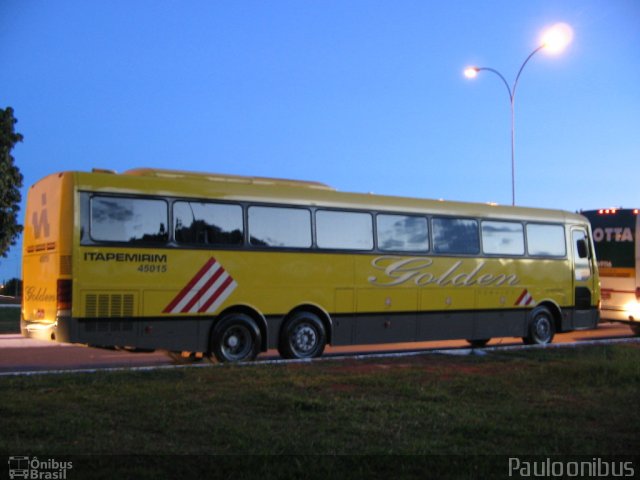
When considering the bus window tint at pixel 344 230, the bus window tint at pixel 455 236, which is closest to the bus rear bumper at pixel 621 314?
the bus window tint at pixel 455 236

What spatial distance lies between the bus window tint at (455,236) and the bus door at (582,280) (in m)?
3.37

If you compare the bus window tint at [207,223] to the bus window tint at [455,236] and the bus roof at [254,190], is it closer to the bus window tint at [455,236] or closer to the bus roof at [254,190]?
→ the bus roof at [254,190]

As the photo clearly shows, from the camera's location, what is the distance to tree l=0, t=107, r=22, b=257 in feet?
109

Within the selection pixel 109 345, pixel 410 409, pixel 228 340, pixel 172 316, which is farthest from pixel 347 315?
pixel 410 409

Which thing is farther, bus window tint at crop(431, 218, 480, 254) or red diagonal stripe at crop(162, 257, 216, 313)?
bus window tint at crop(431, 218, 480, 254)

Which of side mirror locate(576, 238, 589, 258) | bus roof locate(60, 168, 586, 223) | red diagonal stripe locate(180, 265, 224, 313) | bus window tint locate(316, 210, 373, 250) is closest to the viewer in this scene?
bus roof locate(60, 168, 586, 223)

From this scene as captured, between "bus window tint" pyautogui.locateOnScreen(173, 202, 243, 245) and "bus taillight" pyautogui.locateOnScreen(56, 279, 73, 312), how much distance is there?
1964 millimetres

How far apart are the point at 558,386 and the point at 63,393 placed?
244 inches

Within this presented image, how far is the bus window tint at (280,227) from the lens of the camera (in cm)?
1442

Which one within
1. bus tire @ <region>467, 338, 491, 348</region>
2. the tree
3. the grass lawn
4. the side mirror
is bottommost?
the grass lawn

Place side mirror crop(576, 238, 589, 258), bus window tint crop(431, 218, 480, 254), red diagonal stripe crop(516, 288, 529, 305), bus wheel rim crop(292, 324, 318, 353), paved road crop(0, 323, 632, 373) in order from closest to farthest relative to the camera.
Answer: paved road crop(0, 323, 632, 373) < bus wheel rim crop(292, 324, 318, 353) < bus window tint crop(431, 218, 480, 254) < red diagonal stripe crop(516, 288, 529, 305) < side mirror crop(576, 238, 589, 258)

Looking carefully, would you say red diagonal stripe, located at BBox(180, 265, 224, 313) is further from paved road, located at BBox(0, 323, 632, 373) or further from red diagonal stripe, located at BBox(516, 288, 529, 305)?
red diagonal stripe, located at BBox(516, 288, 529, 305)

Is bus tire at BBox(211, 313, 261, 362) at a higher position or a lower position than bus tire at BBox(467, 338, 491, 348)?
higher

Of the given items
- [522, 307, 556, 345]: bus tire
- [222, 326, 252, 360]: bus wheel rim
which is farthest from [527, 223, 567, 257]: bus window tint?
[222, 326, 252, 360]: bus wheel rim
